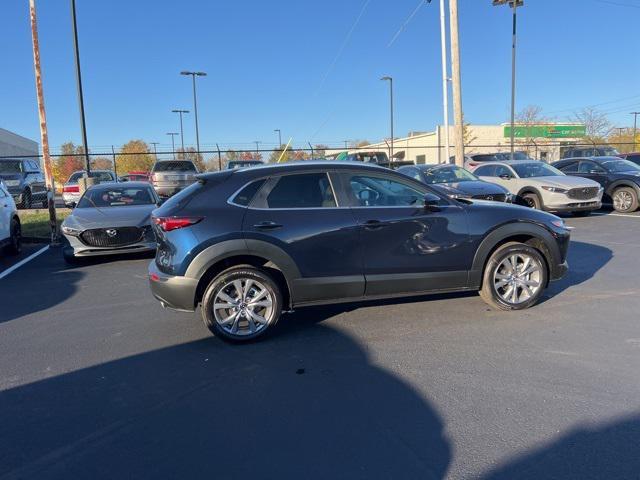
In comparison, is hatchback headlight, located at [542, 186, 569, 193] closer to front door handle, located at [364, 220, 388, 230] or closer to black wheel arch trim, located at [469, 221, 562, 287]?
black wheel arch trim, located at [469, 221, 562, 287]

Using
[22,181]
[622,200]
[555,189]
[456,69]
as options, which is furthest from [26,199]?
[622,200]

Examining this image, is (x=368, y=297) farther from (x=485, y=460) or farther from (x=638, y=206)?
(x=638, y=206)

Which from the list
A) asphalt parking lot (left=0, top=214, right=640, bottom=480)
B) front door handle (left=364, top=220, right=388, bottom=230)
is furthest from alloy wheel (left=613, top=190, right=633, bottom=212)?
front door handle (left=364, top=220, right=388, bottom=230)

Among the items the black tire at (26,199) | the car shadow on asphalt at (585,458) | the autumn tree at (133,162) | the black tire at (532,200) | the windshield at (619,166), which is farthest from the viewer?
the autumn tree at (133,162)

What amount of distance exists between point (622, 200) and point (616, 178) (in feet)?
2.14

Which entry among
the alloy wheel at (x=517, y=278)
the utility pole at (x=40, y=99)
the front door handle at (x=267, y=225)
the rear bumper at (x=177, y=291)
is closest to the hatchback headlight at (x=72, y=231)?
the utility pole at (x=40, y=99)

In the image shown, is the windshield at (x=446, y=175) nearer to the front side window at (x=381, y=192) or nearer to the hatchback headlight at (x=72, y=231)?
the front side window at (x=381, y=192)

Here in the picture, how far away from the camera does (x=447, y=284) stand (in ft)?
17.1

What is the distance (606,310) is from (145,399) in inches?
187

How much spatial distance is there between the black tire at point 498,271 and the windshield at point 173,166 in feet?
51.7

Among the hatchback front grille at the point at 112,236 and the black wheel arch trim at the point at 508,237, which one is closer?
the black wheel arch trim at the point at 508,237

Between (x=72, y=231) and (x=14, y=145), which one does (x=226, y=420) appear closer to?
(x=72, y=231)

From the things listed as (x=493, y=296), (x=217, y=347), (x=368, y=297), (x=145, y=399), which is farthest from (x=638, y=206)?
(x=145, y=399)

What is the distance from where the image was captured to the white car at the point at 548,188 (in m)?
12.3
